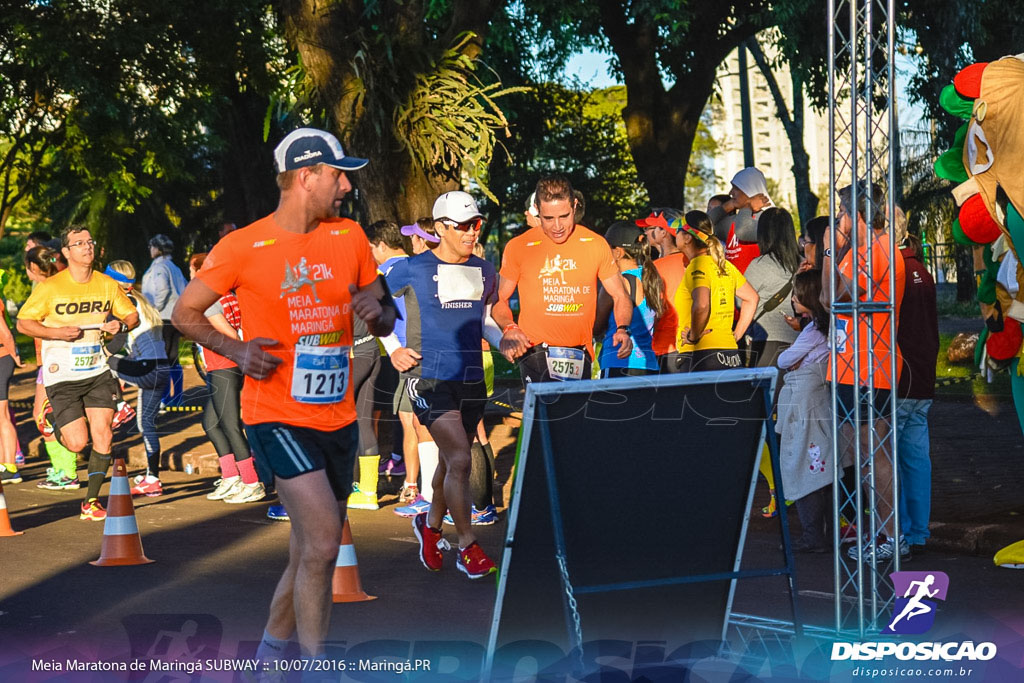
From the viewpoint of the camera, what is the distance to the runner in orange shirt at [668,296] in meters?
9.07

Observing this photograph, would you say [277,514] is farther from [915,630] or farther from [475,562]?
[915,630]

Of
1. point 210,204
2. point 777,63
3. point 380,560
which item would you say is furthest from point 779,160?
point 380,560

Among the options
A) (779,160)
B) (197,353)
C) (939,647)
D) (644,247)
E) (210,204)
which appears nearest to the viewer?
(939,647)

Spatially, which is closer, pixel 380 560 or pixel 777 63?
pixel 380 560

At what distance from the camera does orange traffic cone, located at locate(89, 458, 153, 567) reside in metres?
7.92

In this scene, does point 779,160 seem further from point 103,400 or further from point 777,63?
point 103,400

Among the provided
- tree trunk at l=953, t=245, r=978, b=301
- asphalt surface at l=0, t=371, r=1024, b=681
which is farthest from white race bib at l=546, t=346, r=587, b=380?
tree trunk at l=953, t=245, r=978, b=301

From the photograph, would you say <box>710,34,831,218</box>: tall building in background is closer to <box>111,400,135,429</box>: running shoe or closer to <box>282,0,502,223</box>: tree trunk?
<box>282,0,502,223</box>: tree trunk

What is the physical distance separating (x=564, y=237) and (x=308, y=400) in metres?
3.10

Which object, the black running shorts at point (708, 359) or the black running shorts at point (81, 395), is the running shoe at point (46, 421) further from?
the black running shorts at point (708, 359)

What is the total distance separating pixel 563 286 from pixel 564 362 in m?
0.44

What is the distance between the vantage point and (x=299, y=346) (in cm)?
498

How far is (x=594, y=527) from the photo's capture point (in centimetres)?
486

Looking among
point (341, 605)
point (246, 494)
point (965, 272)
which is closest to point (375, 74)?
point (246, 494)
